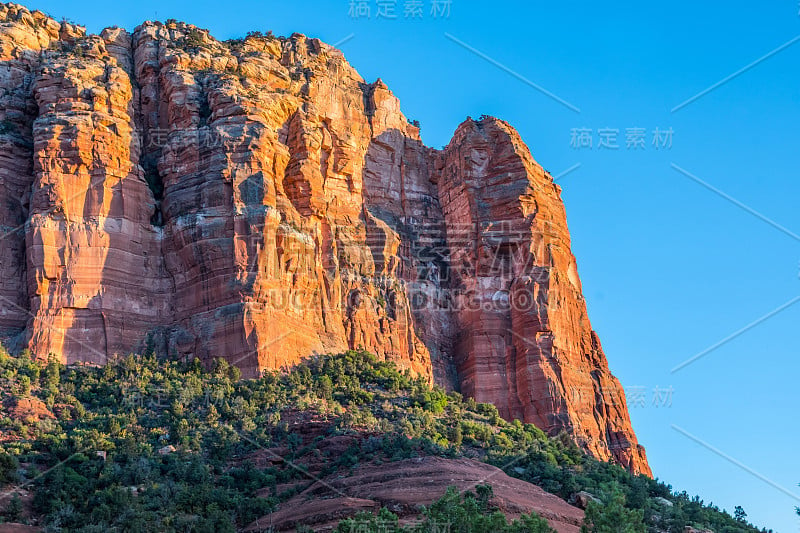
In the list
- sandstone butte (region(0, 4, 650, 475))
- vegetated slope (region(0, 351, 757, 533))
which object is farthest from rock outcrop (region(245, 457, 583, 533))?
sandstone butte (region(0, 4, 650, 475))

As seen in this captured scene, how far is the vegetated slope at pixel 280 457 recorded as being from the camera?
53312mm

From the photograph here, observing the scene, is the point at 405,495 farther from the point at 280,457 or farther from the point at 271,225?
the point at 271,225

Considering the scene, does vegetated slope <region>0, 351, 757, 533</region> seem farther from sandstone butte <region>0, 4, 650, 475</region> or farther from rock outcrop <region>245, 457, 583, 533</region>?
sandstone butte <region>0, 4, 650, 475</region>

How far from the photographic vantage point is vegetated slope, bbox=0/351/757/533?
53312mm

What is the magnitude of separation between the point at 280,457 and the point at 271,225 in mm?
18494

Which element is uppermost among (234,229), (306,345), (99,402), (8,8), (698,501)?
(8,8)

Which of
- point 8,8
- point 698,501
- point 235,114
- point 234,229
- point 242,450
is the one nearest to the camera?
point 242,450

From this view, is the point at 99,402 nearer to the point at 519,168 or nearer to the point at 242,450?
the point at 242,450

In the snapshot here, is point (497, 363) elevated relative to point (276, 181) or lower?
lower

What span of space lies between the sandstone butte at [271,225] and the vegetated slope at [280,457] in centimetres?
359

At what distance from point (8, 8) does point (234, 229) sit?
27.1 meters

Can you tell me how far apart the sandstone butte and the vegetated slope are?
3592mm

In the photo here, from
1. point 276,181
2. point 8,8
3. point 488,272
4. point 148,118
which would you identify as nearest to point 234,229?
point 276,181

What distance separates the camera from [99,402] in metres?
67.3
